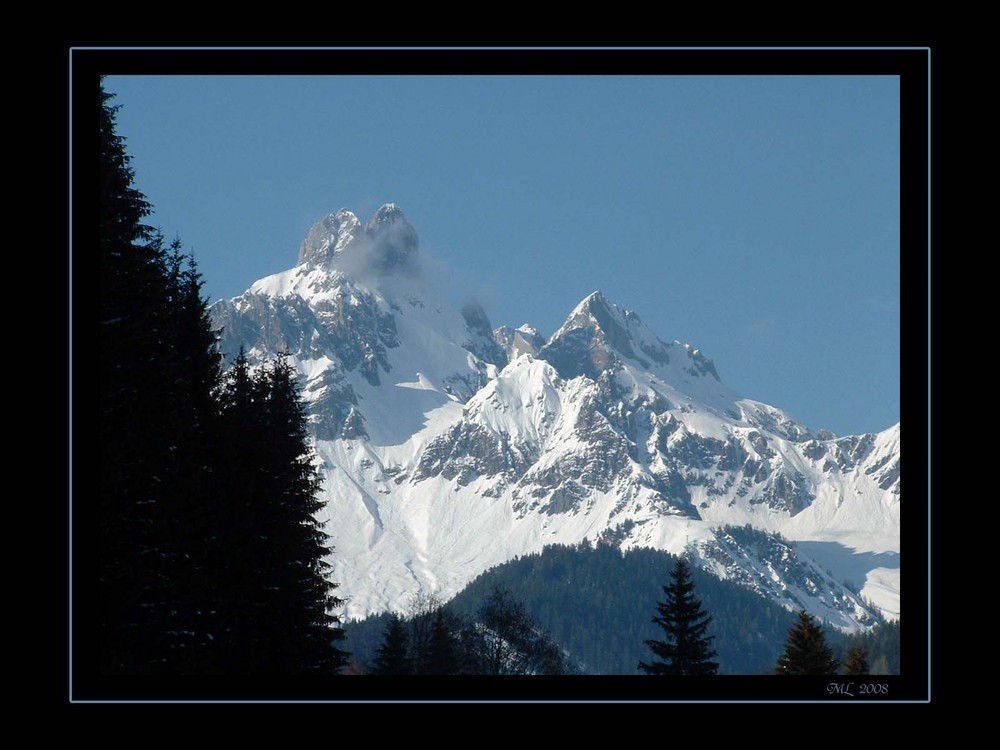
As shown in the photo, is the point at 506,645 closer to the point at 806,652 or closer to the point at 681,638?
the point at 681,638

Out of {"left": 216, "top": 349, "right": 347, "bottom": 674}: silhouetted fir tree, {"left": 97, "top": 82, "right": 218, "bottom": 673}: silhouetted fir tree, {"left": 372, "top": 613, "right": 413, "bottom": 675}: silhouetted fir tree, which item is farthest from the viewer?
{"left": 372, "top": 613, "right": 413, "bottom": 675}: silhouetted fir tree

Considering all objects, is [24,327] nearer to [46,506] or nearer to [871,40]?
[46,506]

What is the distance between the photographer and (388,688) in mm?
9164

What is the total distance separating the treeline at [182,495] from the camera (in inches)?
610

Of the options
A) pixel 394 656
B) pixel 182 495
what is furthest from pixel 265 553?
pixel 394 656

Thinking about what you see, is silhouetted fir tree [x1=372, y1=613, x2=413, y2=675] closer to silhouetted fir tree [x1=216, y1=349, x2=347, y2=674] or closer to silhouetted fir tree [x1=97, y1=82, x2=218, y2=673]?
silhouetted fir tree [x1=216, y1=349, x2=347, y2=674]

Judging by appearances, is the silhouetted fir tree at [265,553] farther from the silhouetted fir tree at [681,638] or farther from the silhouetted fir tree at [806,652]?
the silhouetted fir tree at [681,638]

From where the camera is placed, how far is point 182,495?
17.3 m

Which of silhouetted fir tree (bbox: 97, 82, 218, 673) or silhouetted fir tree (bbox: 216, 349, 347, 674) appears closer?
silhouetted fir tree (bbox: 97, 82, 218, 673)

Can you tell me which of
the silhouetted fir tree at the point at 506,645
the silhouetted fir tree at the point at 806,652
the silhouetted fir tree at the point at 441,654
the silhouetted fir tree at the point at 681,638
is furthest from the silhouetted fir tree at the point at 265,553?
the silhouetted fir tree at the point at 681,638

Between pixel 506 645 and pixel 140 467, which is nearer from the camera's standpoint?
pixel 140 467

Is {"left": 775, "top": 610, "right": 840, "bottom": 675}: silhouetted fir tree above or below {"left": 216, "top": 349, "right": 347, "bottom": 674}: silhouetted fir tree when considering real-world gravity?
below

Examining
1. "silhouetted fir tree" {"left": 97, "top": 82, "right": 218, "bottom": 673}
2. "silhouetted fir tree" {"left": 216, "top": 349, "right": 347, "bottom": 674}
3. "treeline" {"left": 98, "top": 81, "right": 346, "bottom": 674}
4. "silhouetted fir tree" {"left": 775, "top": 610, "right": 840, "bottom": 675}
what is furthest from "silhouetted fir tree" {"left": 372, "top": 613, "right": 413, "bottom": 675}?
"silhouetted fir tree" {"left": 97, "top": 82, "right": 218, "bottom": 673}

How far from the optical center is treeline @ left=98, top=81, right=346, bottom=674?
50.8 feet
